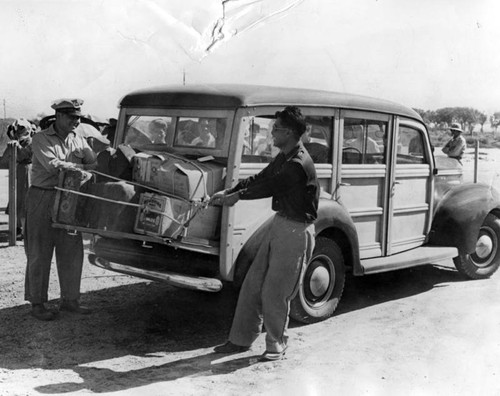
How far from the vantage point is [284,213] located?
5.07 metres

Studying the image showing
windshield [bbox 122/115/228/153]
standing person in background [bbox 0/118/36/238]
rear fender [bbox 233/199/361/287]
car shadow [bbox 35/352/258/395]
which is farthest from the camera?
standing person in background [bbox 0/118/36/238]

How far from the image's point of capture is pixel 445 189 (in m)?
7.97

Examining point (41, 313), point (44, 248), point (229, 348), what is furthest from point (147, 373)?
point (44, 248)

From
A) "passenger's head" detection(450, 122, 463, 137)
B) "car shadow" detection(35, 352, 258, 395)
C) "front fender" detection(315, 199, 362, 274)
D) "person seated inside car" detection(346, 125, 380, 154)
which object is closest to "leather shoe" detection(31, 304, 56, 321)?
"car shadow" detection(35, 352, 258, 395)

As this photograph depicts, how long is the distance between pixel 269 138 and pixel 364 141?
125 cm

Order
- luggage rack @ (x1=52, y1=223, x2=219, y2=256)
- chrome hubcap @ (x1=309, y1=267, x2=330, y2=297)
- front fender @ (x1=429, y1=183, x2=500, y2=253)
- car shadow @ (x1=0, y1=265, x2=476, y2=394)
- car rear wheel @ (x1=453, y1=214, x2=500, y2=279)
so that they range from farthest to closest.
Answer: car rear wheel @ (x1=453, y1=214, x2=500, y2=279) < front fender @ (x1=429, y1=183, x2=500, y2=253) < chrome hubcap @ (x1=309, y1=267, x2=330, y2=297) < luggage rack @ (x1=52, y1=223, x2=219, y2=256) < car shadow @ (x1=0, y1=265, x2=476, y2=394)

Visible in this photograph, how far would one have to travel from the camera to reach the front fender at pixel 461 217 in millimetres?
7574

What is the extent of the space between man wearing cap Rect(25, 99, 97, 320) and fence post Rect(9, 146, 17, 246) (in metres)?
3.40

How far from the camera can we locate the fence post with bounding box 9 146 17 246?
925 centimetres

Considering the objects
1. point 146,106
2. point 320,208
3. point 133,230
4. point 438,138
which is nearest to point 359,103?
point 320,208

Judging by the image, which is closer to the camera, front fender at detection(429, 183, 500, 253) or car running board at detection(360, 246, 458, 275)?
car running board at detection(360, 246, 458, 275)

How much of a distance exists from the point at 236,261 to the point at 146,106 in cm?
177

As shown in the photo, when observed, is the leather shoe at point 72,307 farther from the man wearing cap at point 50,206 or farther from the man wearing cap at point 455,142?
the man wearing cap at point 455,142

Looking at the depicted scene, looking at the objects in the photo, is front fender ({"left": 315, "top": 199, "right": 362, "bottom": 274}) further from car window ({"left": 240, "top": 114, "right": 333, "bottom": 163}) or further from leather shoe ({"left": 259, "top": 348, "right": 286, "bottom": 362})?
leather shoe ({"left": 259, "top": 348, "right": 286, "bottom": 362})
